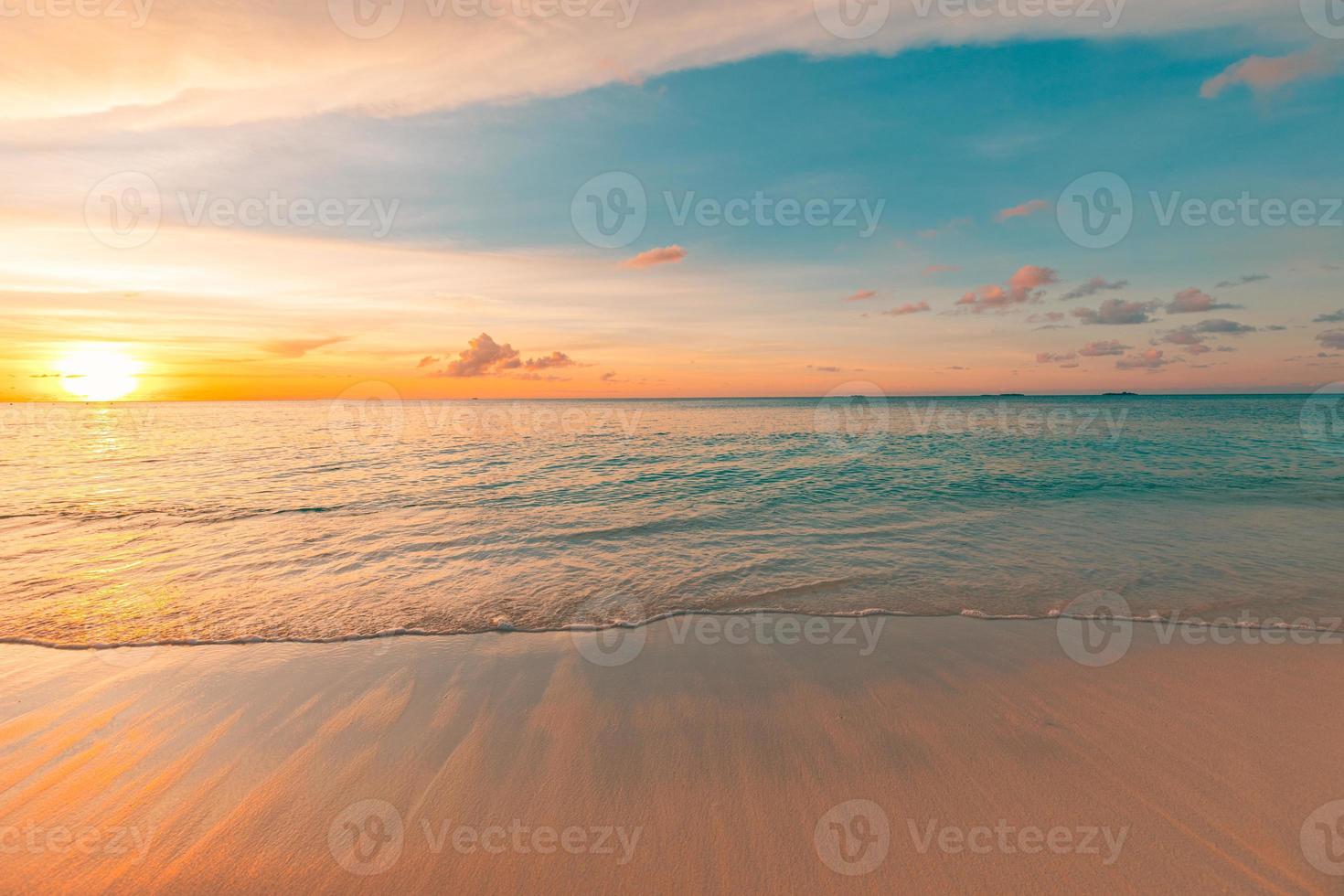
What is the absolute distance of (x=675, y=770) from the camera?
15.0 feet

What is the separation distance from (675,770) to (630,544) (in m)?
7.48

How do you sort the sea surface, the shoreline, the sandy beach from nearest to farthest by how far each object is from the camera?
the sandy beach < the shoreline < the sea surface

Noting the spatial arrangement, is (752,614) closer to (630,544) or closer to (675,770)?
(675,770)

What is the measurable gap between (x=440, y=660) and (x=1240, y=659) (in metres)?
9.63

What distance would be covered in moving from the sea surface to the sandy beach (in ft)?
5.02

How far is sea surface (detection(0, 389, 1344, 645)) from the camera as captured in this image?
27.1ft

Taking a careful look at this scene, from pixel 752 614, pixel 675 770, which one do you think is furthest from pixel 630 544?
pixel 675 770

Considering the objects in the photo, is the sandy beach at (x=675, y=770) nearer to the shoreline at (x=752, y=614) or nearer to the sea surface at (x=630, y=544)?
the shoreline at (x=752, y=614)

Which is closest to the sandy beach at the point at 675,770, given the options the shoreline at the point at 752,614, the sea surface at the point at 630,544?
the shoreline at the point at 752,614

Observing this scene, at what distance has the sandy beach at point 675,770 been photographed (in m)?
3.65

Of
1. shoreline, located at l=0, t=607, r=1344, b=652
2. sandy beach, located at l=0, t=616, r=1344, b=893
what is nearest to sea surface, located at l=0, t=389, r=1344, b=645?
shoreline, located at l=0, t=607, r=1344, b=652

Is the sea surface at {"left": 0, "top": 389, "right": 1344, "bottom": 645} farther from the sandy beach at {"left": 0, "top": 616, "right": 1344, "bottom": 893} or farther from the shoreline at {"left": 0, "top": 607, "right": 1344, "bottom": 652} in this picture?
the sandy beach at {"left": 0, "top": 616, "right": 1344, "bottom": 893}

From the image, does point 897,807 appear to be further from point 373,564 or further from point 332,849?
point 373,564

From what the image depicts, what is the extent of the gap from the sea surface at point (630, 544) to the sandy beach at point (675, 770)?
1.53 m
